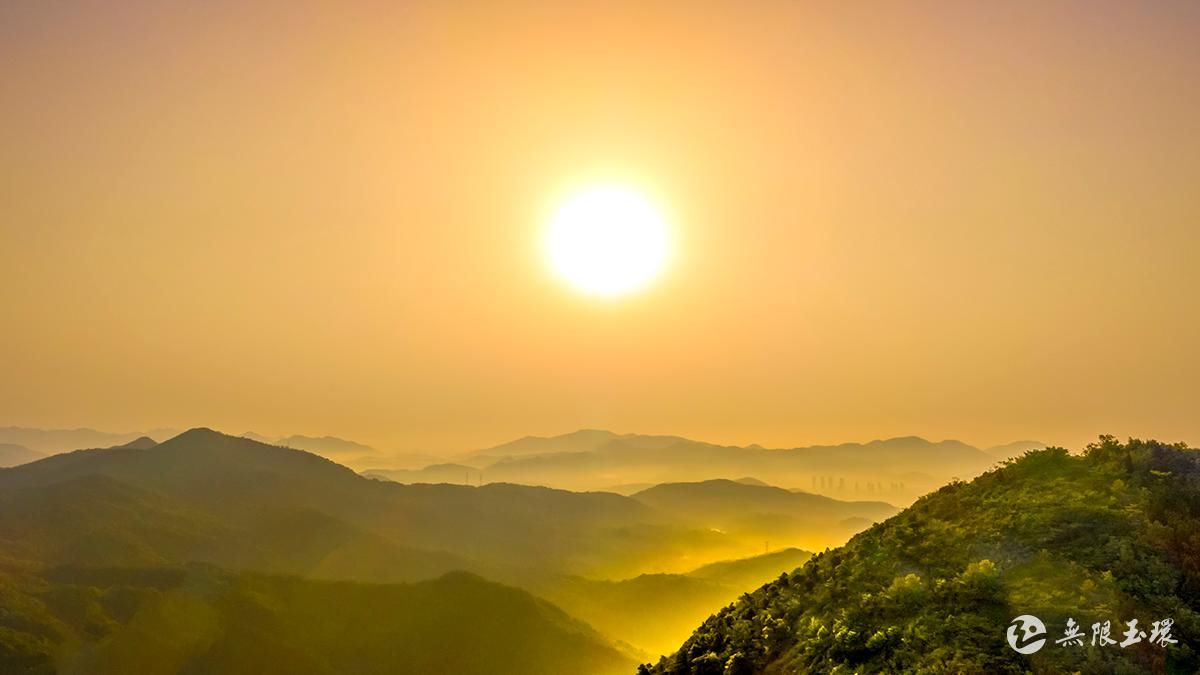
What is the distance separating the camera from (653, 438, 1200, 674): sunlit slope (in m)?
16.4

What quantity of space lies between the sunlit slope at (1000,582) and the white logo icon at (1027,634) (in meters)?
0.20

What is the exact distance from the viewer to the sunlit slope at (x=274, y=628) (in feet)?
436

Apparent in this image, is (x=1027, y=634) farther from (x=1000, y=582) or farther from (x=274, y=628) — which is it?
(x=274, y=628)

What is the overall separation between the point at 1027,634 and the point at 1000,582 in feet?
7.27

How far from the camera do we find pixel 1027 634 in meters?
16.5

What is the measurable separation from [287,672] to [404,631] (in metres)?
25.7

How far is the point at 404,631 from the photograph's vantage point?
6038 inches

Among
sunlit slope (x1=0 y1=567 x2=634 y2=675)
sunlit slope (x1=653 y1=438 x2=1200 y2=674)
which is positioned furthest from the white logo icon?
sunlit slope (x1=0 y1=567 x2=634 y2=675)

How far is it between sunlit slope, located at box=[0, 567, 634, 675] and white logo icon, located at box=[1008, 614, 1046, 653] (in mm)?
139143

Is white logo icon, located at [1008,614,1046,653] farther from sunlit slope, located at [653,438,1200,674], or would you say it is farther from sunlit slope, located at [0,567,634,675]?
sunlit slope, located at [0,567,634,675]

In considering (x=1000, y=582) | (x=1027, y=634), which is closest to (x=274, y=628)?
(x=1000, y=582)

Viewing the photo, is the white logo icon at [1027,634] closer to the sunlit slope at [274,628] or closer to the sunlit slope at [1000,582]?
the sunlit slope at [1000,582]

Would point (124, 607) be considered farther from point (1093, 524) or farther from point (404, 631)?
point (1093, 524)

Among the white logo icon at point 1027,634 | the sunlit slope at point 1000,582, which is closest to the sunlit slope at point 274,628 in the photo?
the sunlit slope at point 1000,582
